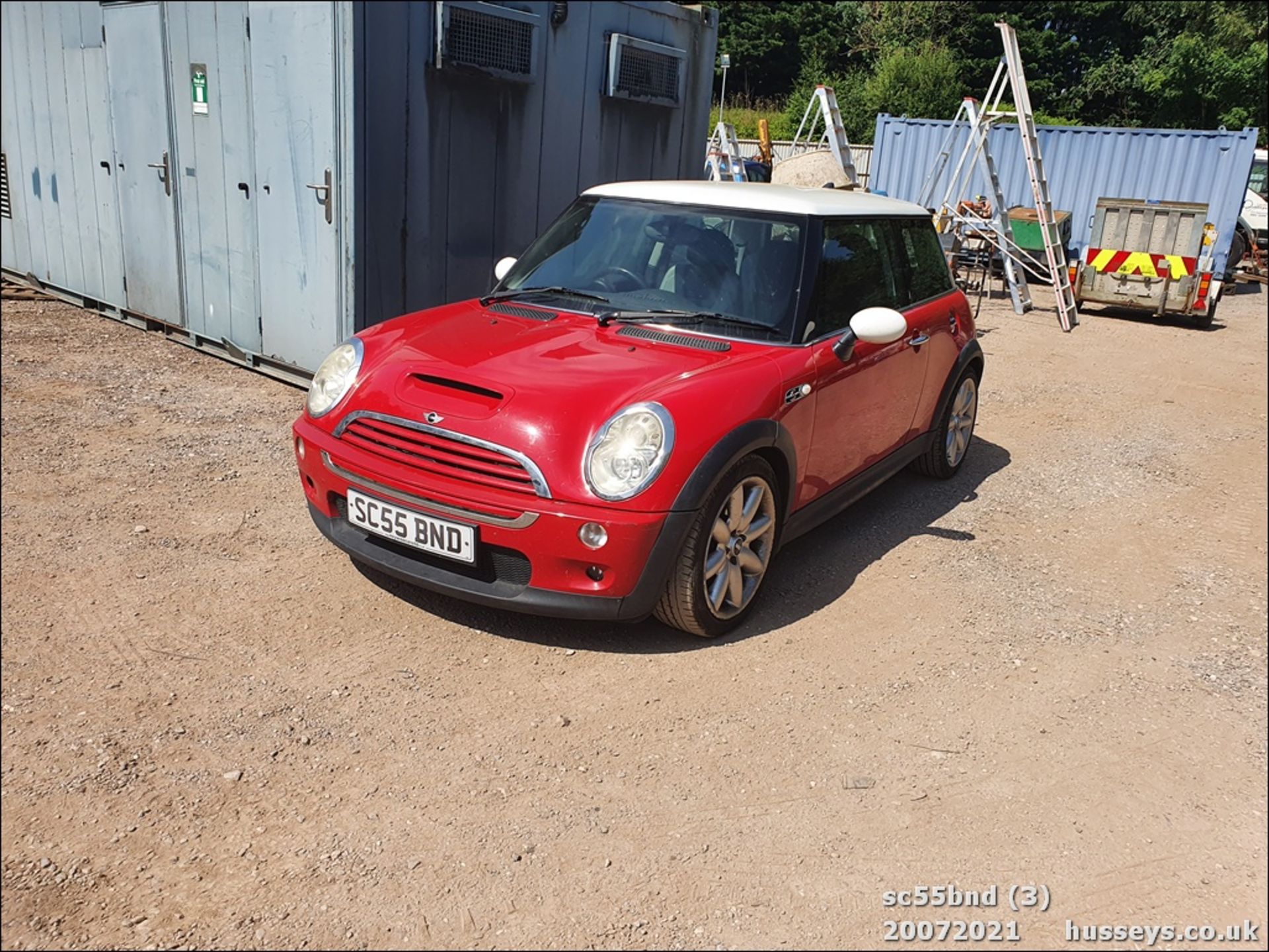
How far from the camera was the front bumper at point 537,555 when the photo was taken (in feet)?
10.7

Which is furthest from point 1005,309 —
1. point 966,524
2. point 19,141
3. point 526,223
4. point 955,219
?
point 19,141

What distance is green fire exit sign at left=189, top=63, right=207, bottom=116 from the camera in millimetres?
7000

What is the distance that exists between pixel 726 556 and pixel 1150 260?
37.5 ft

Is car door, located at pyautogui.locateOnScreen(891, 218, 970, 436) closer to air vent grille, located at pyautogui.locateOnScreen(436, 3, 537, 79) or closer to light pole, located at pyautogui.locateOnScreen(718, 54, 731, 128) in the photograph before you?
air vent grille, located at pyautogui.locateOnScreen(436, 3, 537, 79)

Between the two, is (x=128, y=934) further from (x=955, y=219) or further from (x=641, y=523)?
(x=955, y=219)

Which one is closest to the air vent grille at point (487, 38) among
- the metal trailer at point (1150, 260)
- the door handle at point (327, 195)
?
the door handle at point (327, 195)

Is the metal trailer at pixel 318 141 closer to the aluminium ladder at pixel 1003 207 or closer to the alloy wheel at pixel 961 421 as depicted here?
the alloy wheel at pixel 961 421

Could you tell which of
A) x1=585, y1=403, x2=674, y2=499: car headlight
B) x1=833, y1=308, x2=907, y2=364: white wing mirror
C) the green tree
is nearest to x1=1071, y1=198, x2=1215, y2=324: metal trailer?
x1=833, y1=308, x2=907, y2=364: white wing mirror

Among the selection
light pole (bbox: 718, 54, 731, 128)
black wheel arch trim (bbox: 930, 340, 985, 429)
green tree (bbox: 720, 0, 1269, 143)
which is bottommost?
black wheel arch trim (bbox: 930, 340, 985, 429)

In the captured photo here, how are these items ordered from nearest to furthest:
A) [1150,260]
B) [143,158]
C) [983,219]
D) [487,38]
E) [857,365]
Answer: [857,365] < [487,38] < [143,158] < [1150,260] < [983,219]

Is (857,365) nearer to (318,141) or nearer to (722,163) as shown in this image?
(318,141)

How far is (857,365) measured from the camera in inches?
169

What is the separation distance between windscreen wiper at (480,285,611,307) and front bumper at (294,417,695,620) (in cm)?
123

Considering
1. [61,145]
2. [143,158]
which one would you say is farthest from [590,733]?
[61,145]
